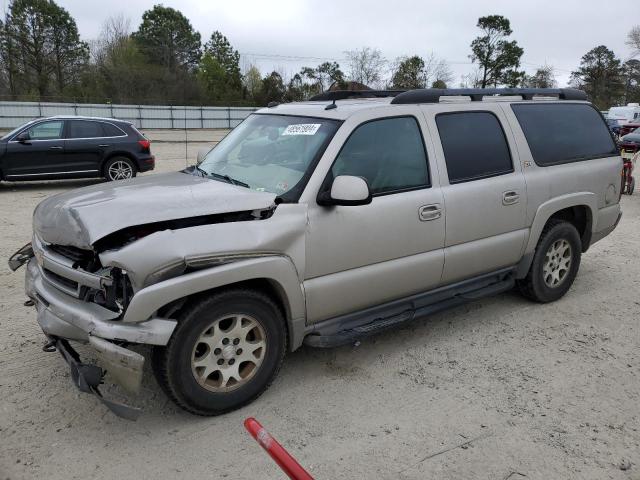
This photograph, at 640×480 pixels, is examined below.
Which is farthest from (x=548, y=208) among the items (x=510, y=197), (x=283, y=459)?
(x=283, y=459)

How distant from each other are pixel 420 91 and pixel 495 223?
1226 millimetres

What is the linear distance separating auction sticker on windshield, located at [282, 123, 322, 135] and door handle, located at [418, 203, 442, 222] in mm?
935

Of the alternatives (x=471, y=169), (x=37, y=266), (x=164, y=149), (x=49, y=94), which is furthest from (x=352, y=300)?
(x=49, y=94)

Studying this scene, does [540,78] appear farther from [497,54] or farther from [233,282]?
[233,282]

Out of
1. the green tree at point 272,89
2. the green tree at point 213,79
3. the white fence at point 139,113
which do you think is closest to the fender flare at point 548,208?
the white fence at point 139,113

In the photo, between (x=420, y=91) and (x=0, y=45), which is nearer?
(x=420, y=91)

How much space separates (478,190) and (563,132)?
144 cm

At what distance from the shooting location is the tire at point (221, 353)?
117 inches

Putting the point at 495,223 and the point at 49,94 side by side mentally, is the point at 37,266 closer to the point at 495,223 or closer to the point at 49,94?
the point at 495,223

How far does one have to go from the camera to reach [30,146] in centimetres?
1130

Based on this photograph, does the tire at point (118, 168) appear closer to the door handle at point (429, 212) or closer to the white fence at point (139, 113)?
the door handle at point (429, 212)

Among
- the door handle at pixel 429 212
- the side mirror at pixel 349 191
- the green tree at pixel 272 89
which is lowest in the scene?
the door handle at pixel 429 212

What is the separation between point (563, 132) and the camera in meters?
5.02

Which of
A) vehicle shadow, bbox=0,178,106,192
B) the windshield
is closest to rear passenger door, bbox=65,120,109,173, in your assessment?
vehicle shadow, bbox=0,178,106,192
